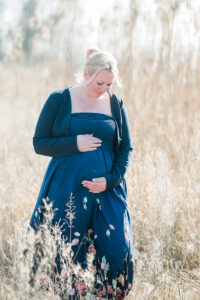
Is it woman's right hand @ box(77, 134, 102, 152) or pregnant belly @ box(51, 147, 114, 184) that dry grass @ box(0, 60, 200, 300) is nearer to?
pregnant belly @ box(51, 147, 114, 184)

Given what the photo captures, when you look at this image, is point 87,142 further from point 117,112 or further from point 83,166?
point 117,112

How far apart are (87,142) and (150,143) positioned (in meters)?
1.95

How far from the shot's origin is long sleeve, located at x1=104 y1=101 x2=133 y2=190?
1970mm

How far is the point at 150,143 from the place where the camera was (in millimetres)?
3820

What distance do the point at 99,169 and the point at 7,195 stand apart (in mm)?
1100

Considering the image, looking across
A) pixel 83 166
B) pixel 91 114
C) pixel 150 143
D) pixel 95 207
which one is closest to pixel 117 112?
pixel 91 114

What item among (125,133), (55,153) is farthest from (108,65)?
(55,153)

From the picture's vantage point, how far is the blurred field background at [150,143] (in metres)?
2.37

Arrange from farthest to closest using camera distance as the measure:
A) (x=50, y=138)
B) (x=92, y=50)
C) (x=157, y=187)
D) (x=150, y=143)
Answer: (x=150, y=143) → (x=157, y=187) → (x=92, y=50) → (x=50, y=138)

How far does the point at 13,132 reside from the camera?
5438 millimetres

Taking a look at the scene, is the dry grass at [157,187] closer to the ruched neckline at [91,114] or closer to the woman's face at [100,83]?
the ruched neckline at [91,114]

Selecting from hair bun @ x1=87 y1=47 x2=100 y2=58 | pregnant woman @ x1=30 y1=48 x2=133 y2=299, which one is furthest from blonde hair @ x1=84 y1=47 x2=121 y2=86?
hair bun @ x1=87 y1=47 x2=100 y2=58

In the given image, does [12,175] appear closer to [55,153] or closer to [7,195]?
[7,195]

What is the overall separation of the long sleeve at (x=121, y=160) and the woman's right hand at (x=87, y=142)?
0.16 metres
